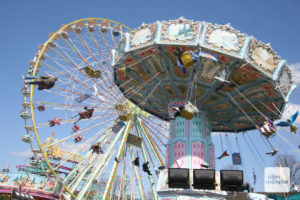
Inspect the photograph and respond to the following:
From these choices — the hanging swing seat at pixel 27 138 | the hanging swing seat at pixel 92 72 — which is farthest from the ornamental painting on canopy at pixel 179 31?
the hanging swing seat at pixel 27 138

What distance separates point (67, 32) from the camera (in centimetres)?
1942

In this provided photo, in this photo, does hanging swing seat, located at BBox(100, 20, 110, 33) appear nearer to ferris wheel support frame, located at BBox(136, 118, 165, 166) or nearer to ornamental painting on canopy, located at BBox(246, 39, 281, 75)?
ferris wheel support frame, located at BBox(136, 118, 165, 166)

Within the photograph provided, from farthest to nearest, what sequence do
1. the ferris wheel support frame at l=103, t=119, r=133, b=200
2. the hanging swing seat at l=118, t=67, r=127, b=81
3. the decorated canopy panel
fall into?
the ferris wheel support frame at l=103, t=119, r=133, b=200 → the hanging swing seat at l=118, t=67, r=127, b=81 → the decorated canopy panel

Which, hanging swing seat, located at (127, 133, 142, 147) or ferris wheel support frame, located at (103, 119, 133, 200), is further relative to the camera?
hanging swing seat, located at (127, 133, 142, 147)

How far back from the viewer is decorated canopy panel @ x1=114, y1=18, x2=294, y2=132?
1202cm

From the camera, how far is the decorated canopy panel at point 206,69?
12016 mm

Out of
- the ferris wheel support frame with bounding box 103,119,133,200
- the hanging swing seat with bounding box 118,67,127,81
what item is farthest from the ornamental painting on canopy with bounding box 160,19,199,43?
the ferris wheel support frame with bounding box 103,119,133,200

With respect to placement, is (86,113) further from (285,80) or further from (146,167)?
(285,80)

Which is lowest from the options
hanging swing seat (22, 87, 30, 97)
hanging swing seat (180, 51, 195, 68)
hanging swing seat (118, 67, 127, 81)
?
hanging swing seat (180, 51, 195, 68)

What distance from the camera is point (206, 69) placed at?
43.1ft

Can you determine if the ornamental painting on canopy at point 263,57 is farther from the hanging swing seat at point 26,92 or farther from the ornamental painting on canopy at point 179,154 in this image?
the hanging swing seat at point 26,92

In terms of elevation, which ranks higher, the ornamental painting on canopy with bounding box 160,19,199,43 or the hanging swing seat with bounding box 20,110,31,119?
the ornamental painting on canopy with bounding box 160,19,199,43

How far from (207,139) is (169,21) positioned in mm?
6069

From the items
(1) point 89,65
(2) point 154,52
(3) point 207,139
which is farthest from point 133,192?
(2) point 154,52
